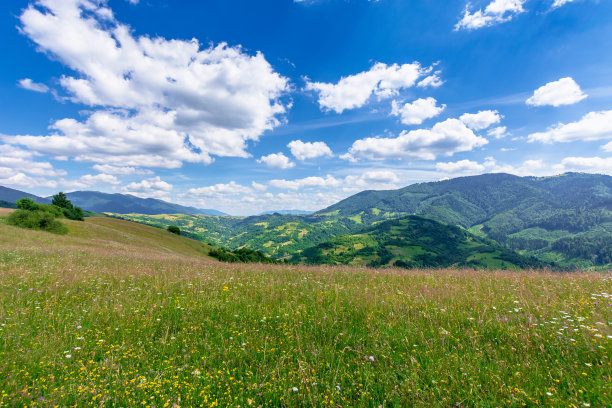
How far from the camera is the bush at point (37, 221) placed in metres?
41.4

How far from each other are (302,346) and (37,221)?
2309 inches

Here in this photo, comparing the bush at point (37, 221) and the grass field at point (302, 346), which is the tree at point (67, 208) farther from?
the grass field at point (302, 346)

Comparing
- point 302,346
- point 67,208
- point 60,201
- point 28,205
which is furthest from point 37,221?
point 302,346

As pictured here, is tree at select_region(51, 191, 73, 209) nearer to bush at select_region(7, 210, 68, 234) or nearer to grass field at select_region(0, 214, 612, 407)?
bush at select_region(7, 210, 68, 234)

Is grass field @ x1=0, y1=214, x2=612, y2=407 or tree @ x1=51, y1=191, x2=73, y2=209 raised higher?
tree @ x1=51, y1=191, x2=73, y2=209

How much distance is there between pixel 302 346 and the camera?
442cm

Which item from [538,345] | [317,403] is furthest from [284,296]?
[538,345]

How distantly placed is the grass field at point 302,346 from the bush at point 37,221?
48.3 meters

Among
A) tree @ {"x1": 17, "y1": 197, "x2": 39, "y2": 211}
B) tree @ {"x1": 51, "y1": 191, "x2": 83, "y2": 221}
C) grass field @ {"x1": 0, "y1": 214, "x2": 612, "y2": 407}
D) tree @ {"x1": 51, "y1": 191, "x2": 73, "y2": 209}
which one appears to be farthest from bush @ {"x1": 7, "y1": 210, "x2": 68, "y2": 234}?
grass field @ {"x1": 0, "y1": 214, "x2": 612, "y2": 407}

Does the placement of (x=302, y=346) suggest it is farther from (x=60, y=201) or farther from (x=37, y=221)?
(x=60, y=201)

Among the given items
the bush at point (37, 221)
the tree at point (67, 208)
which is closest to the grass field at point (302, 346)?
the bush at point (37, 221)

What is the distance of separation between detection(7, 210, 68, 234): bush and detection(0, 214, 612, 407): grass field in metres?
48.3

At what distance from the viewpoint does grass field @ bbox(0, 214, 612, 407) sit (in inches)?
124

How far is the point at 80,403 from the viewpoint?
297 centimetres
